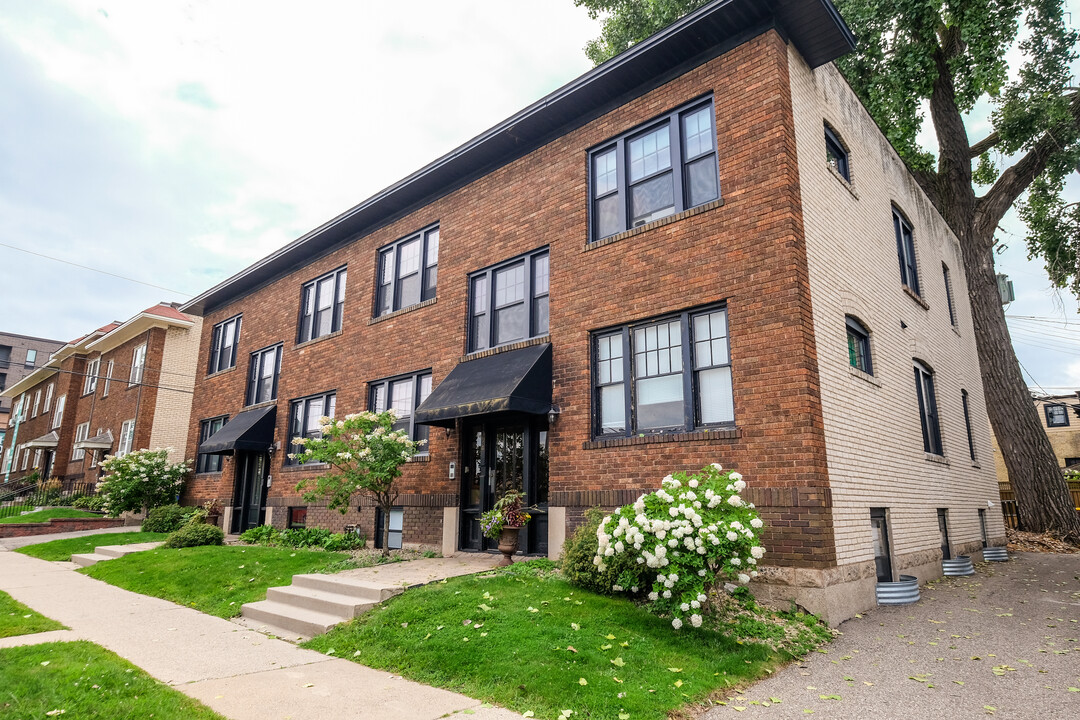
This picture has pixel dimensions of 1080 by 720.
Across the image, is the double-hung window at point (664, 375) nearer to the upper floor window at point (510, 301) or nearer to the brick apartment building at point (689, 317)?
the brick apartment building at point (689, 317)

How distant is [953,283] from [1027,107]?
16.8ft

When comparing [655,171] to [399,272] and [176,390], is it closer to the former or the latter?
[399,272]

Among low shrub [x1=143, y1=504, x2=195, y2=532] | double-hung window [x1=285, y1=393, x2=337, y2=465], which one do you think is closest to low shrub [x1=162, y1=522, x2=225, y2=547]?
double-hung window [x1=285, y1=393, x2=337, y2=465]

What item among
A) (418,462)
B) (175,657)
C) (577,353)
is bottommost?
(175,657)

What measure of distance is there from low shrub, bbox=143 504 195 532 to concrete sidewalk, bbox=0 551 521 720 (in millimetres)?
8595

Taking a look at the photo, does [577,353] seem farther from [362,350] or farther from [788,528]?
[362,350]

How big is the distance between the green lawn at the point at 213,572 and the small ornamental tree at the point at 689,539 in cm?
600

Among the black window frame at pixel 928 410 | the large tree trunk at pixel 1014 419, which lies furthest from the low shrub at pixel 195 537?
the large tree trunk at pixel 1014 419

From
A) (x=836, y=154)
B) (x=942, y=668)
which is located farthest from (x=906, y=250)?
(x=942, y=668)

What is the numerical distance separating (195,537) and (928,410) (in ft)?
51.9

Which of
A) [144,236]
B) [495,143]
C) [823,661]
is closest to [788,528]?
[823,661]

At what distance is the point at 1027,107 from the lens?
1642 cm

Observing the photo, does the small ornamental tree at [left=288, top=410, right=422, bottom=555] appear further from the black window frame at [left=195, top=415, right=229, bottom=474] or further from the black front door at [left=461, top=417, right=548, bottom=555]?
the black window frame at [left=195, top=415, right=229, bottom=474]

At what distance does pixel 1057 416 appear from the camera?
141 ft
